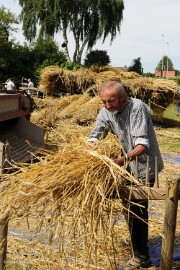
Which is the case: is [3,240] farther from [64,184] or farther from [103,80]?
[103,80]

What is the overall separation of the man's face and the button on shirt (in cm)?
9

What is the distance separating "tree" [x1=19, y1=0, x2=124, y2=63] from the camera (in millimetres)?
37156

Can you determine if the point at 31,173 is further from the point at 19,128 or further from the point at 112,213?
the point at 19,128

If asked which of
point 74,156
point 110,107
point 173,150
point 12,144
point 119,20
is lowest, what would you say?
point 173,150

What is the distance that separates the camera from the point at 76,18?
124 feet

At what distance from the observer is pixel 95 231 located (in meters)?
2.67

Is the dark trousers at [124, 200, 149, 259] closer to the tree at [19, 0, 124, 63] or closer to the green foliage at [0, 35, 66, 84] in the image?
the green foliage at [0, 35, 66, 84]

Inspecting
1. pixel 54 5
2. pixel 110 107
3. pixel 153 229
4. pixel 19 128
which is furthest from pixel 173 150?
pixel 54 5

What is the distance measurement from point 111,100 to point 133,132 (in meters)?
0.32

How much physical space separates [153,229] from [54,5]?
34728mm

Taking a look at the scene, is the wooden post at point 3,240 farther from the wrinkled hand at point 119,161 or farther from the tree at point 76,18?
the tree at point 76,18

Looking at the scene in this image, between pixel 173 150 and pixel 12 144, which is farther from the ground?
pixel 12 144

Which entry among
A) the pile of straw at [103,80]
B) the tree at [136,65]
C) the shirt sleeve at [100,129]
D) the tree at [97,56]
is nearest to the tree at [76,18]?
the tree at [97,56]

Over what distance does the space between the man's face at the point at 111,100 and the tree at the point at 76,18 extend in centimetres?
3485
